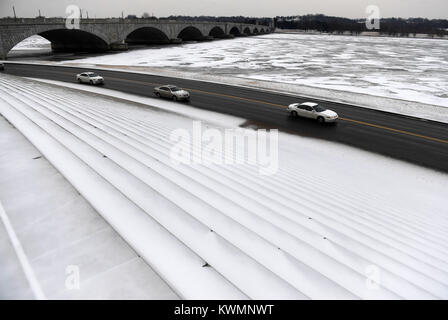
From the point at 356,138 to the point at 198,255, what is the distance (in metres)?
16.2

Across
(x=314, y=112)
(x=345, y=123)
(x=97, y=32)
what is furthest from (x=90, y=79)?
(x=97, y=32)

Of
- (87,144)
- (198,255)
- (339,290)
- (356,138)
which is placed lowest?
(356,138)

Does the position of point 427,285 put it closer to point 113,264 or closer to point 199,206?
point 199,206

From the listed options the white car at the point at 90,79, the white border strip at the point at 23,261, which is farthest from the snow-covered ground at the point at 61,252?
the white car at the point at 90,79

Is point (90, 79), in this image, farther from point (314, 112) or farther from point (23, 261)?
point (23, 261)

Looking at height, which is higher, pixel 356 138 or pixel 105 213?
pixel 105 213

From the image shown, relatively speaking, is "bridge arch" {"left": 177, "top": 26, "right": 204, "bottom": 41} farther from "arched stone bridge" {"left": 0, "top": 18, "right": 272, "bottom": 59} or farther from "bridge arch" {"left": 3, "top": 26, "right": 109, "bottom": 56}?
"bridge arch" {"left": 3, "top": 26, "right": 109, "bottom": 56}

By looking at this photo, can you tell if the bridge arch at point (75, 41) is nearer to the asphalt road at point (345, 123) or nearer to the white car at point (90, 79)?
the white car at point (90, 79)

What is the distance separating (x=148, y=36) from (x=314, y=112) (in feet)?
291

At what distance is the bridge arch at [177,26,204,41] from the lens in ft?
358

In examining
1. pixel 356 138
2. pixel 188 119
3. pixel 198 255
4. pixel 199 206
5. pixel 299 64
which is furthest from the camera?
pixel 299 64

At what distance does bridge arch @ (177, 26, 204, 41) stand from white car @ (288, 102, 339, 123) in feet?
311

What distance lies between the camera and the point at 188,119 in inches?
832

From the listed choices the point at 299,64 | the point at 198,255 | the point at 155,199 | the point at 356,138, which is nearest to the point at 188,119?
the point at 356,138
